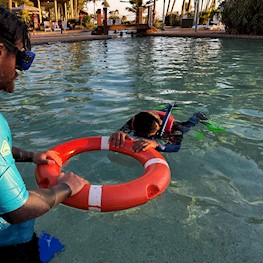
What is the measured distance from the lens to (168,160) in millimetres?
3643

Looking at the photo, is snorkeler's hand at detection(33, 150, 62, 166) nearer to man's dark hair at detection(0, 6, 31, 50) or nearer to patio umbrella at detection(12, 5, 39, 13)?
man's dark hair at detection(0, 6, 31, 50)

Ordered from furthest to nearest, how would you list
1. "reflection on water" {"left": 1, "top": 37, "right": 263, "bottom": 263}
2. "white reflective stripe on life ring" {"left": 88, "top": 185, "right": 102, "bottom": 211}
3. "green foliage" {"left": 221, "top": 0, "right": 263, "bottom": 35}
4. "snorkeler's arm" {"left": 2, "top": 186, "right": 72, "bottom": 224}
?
"green foliage" {"left": 221, "top": 0, "right": 263, "bottom": 35}
"reflection on water" {"left": 1, "top": 37, "right": 263, "bottom": 263}
"white reflective stripe on life ring" {"left": 88, "top": 185, "right": 102, "bottom": 211}
"snorkeler's arm" {"left": 2, "top": 186, "right": 72, "bottom": 224}

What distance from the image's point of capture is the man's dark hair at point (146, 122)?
11.4ft

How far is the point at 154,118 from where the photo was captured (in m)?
3.50

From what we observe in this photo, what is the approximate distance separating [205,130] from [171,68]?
5.62 meters

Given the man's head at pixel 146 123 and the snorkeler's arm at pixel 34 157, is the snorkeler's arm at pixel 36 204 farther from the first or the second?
the man's head at pixel 146 123

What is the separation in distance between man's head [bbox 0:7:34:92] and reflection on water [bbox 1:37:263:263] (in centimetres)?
140

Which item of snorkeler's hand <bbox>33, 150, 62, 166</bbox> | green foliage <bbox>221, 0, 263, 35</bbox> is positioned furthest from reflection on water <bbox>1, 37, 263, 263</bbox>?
green foliage <bbox>221, 0, 263, 35</bbox>

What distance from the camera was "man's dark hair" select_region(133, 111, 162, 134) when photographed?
3.47m

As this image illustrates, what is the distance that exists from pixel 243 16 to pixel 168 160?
19.1 metres

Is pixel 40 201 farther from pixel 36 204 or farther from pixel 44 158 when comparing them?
pixel 44 158

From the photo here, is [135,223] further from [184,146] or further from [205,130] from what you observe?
[205,130]

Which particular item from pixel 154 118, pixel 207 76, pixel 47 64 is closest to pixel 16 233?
pixel 154 118

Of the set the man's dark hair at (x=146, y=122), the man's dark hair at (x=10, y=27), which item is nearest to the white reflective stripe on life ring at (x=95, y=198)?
the man's dark hair at (x=10, y=27)
